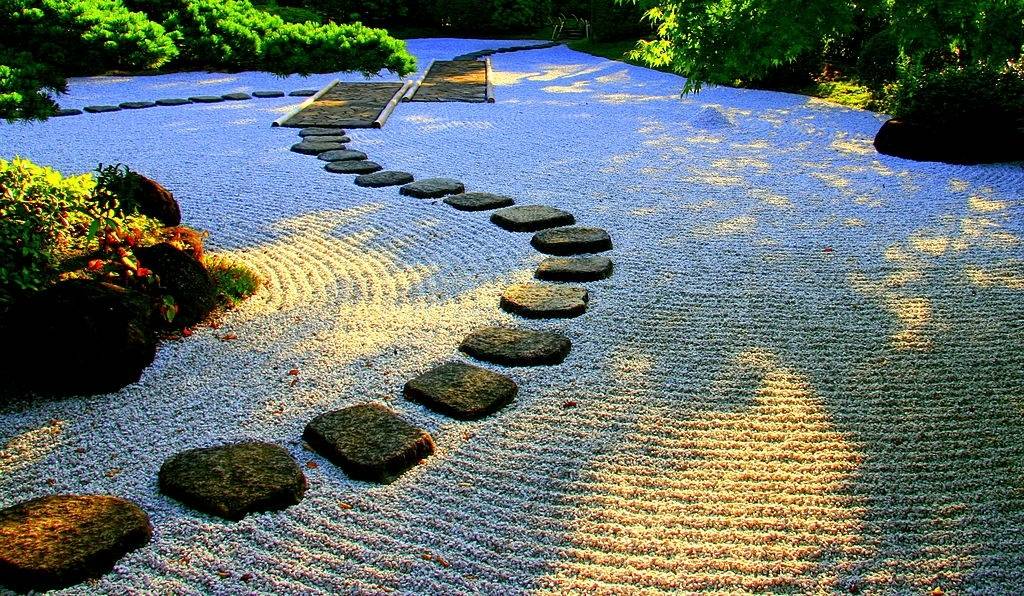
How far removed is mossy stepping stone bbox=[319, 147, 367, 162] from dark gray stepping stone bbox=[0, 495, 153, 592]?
5104 mm

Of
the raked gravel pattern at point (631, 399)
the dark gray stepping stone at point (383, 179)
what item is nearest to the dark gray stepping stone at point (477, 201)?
the raked gravel pattern at point (631, 399)

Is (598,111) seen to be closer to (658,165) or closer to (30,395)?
(658,165)

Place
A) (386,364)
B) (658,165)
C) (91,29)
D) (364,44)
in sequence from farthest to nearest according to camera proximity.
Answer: (364,44) → (91,29) → (658,165) → (386,364)

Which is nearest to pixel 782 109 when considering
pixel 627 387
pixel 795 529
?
pixel 627 387

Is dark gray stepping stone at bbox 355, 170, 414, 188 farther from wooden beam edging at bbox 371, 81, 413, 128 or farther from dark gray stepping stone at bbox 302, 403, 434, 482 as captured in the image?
dark gray stepping stone at bbox 302, 403, 434, 482

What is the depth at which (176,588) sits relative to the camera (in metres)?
2.06

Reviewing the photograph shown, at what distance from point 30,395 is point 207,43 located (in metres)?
11.8

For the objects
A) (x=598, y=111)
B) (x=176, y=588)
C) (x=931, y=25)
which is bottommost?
(x=176, y=588)

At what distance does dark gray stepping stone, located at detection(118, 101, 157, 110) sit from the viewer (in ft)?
33.0

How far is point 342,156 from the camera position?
7.18 m

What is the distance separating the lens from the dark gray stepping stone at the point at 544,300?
148 inches

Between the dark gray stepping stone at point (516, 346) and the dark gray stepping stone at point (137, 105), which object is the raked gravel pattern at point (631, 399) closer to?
the dark gray stepping stone at point (516, 346)

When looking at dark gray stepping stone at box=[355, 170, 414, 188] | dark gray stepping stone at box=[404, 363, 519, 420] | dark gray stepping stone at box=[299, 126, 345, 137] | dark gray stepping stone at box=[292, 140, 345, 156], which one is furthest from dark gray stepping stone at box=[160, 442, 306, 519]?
dark gray stepping stone at box=[299, 126, 345, 137]

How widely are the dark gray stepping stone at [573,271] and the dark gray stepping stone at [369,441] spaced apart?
1.59 meters
